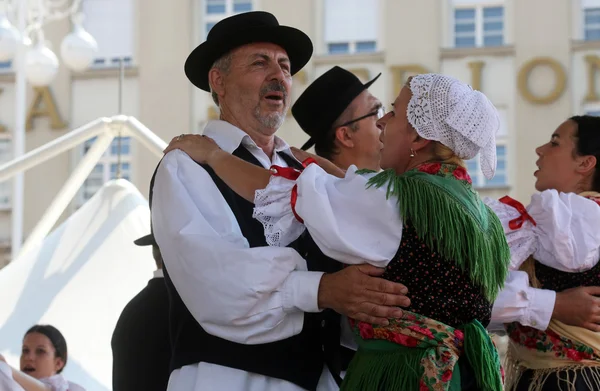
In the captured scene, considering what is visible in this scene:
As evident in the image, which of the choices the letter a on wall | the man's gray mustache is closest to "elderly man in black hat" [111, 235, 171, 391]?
the man's gray mustache

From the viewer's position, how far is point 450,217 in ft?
8.07

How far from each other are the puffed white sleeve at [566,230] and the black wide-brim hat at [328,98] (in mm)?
886

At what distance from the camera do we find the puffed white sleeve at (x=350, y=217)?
2434 mm

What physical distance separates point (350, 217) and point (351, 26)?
14.0 meters

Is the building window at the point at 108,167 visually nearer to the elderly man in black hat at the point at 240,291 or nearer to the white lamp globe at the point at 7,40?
the white lamp globe at the point at 7,40

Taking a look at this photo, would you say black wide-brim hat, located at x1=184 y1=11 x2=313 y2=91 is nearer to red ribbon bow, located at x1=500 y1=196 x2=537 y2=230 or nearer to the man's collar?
the man's collar

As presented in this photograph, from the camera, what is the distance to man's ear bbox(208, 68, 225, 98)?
3.20 metres

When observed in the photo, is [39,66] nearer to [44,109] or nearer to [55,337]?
[55,337]

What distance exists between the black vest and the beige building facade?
485 inches

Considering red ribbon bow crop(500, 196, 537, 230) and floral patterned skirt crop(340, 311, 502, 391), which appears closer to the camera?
floral patterned skirt crop(340, 311, 502, 391)

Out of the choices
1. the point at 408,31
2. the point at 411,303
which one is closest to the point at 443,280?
the point at 411,303

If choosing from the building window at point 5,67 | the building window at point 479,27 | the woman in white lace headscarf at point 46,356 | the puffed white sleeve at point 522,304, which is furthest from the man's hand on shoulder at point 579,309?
the building window at point 5,67

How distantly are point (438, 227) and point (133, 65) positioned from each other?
14.4 metres

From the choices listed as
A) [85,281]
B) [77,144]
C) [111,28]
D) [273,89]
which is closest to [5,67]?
[111,28]
